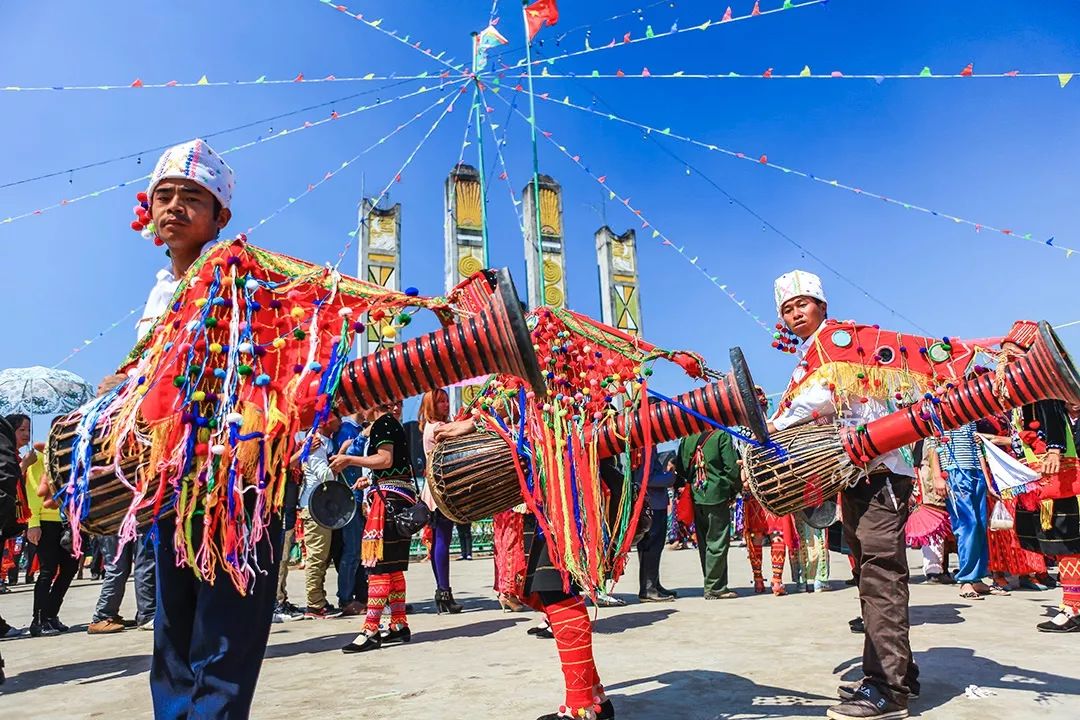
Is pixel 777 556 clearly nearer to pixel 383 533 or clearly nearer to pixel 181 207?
pixel 383 533

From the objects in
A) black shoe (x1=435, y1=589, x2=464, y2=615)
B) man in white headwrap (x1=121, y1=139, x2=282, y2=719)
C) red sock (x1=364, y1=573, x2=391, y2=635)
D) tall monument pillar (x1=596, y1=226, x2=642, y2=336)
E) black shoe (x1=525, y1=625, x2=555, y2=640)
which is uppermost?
tall monument pillar (x1=596, y1=226, x2=642, y2=336)

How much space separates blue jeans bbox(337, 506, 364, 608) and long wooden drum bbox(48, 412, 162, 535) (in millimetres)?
5300

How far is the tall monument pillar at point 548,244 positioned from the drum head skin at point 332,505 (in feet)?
52.1

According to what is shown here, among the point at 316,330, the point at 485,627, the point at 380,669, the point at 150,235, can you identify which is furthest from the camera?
the point at 485,627

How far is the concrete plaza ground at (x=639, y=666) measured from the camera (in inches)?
125

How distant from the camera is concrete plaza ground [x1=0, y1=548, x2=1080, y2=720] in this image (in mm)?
3174

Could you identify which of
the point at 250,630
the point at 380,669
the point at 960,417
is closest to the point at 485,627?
the point at 380,669

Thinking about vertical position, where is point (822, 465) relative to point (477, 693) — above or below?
above

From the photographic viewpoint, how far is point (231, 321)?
1.95m

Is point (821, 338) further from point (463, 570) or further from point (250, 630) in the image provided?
point (463, 570)

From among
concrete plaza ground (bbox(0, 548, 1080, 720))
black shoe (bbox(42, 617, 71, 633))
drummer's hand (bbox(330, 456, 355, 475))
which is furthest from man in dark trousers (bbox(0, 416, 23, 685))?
black shoe (bbox(42, 617, 71, 633))

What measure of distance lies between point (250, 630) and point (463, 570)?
11202 millimetres

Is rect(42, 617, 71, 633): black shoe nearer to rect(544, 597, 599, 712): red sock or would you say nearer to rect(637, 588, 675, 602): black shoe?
rect(637, 588, 675, 602): black shoe

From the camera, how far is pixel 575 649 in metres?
2.89
